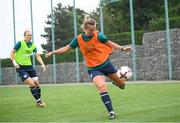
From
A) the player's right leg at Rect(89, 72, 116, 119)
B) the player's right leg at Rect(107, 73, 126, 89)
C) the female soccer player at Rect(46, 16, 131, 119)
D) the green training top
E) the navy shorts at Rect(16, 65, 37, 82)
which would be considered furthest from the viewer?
the green training top

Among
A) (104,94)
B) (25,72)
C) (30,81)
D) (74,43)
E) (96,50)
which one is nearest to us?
(104,94)

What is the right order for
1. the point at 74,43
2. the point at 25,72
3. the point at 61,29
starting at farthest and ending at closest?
the point at 61,29
the point at 25,72
the point at 74,43

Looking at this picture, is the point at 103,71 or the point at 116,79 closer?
the point at 103,71

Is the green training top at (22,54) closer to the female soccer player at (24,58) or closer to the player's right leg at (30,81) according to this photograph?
the female soccer player at (24,58)

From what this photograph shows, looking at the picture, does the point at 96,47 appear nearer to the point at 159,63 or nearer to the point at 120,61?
the point at 159,63

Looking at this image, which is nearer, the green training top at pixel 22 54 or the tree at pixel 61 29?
the green training top at pixel 22 54

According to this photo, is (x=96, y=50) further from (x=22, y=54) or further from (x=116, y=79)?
(x=22, y=54)

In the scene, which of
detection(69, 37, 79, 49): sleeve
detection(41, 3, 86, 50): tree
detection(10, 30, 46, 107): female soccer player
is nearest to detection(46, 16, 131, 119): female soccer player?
detection(69, 37, 79, 49): sleeve

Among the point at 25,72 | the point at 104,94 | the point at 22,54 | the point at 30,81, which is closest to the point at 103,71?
the point at 104,94

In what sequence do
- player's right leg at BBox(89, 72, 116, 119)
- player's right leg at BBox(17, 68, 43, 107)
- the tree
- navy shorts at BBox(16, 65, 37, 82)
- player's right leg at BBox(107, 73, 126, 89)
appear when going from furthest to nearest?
the tree
navy shorts at BBox(16, 65, 37, 82)
player's right leg at BBox(17, 68, 43, 107)
player's right leg at BBox(107, 73, 126, 89)
player's right leg at BBox(89, 72, 116, 119)

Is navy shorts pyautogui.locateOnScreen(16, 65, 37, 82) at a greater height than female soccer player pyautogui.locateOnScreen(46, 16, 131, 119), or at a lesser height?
lesser

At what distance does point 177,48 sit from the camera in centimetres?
3231

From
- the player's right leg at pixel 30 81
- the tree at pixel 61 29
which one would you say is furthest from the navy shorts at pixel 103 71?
the tree at pixel 61 29

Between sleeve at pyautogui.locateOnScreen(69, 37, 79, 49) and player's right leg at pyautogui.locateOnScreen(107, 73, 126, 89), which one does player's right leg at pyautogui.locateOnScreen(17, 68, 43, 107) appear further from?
player's right leg at pyautogui.locateOnScreen(107, 73, 126, 89)
